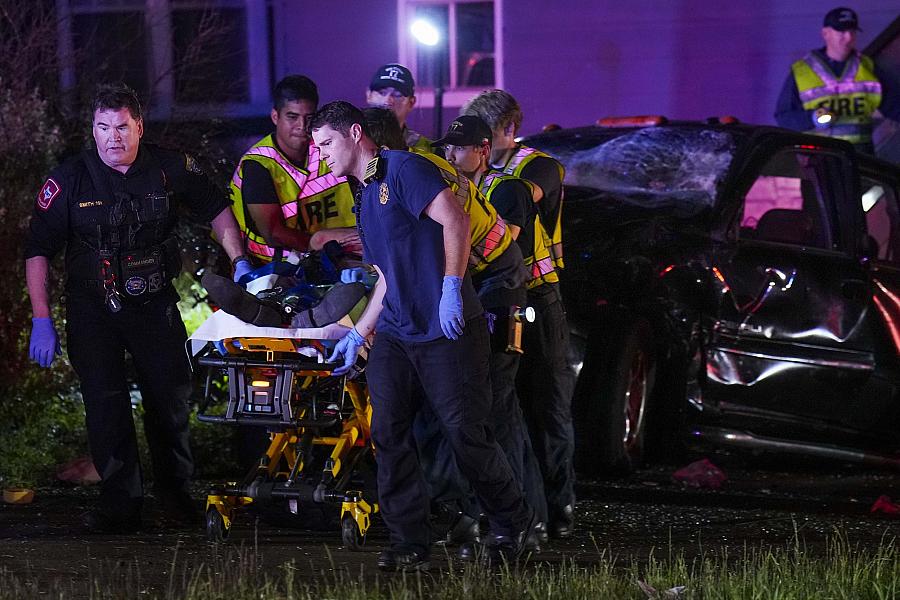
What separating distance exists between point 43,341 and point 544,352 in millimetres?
2042

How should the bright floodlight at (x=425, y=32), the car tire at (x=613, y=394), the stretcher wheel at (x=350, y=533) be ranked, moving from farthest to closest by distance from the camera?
the bright floodlight at (x=425, y=32)
the car tire at (x=613, y=394)
the stretcher wheel at (x=350, y=533)

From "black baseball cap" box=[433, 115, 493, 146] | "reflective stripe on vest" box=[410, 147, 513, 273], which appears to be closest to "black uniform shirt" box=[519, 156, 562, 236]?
"black baseball cap" box=[433, 115, 493, 146]

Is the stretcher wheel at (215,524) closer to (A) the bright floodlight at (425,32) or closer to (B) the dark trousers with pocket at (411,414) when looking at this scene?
(B) the dark trousers with pocket at (411,414)

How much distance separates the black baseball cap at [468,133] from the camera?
269 inches

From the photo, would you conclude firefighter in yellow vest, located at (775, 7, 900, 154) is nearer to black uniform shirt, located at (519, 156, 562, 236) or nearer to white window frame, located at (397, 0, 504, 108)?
white window frame, located at (397, 0, 504, 108)

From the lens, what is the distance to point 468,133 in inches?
270

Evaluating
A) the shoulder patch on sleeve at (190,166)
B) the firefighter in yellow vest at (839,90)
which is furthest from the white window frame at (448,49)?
the shoulder patch on sleeve at (190,166)

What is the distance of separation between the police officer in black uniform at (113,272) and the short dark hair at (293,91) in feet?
1.73

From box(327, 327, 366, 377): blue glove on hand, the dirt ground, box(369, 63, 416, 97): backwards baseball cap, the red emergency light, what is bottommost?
the dirt ground

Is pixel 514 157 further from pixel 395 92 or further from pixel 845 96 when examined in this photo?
pixel 845 96

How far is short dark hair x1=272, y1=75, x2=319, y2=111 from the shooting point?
742cm

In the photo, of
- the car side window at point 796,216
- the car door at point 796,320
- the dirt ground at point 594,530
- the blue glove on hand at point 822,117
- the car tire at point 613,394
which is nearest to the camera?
the dirt ground at point 594,530

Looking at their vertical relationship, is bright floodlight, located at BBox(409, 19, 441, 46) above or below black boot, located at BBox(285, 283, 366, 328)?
above

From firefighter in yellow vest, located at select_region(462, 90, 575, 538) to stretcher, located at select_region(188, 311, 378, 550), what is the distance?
70cm
